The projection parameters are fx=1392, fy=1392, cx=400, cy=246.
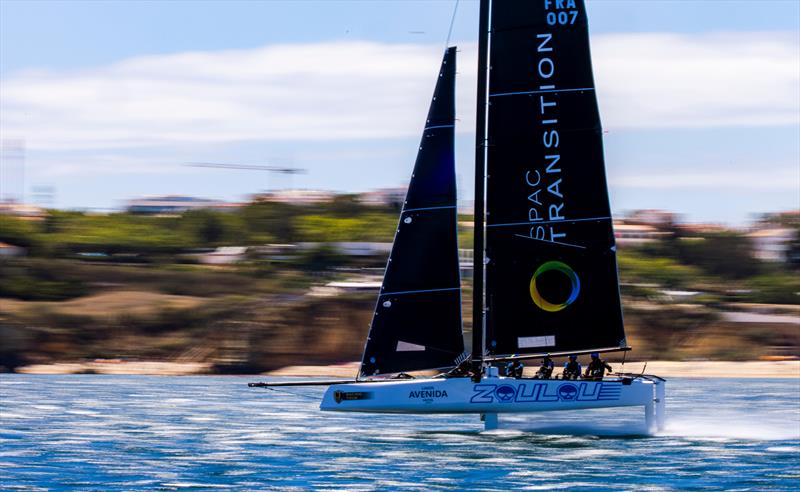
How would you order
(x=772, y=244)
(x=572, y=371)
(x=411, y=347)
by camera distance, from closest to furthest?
(x=572, y=371)
(x=411, y=347)
(x=772, y=244)

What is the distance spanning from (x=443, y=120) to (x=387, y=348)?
5.32 m

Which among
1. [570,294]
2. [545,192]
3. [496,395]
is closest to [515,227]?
[545,192]

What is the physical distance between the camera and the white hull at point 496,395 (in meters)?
29.9

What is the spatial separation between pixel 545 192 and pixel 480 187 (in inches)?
58.9

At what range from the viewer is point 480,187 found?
3086 centimetres

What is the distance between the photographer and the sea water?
25516mm

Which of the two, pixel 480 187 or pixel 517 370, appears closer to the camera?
pixel 480 187

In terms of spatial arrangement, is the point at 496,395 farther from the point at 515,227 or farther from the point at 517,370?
the point at 515,227

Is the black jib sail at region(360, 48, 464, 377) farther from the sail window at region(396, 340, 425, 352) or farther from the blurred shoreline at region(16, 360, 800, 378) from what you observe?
the blurred shoreline at region(16, 360, 800, 378)

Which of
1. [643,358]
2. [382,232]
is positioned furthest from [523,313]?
[382,232]

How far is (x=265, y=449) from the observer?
30719 millimetres

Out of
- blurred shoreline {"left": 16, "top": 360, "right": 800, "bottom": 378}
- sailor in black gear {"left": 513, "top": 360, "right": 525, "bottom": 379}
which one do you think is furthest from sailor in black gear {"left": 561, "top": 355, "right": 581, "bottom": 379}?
blurred shoreline {"left": 16, "top": 360, "right": 800, "bottom": 378}

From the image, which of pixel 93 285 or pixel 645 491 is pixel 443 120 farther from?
→ pixel 93 285

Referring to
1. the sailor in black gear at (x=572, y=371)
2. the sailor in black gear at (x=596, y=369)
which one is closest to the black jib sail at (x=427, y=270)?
the sailor in black gear at (x=572, y=371)
